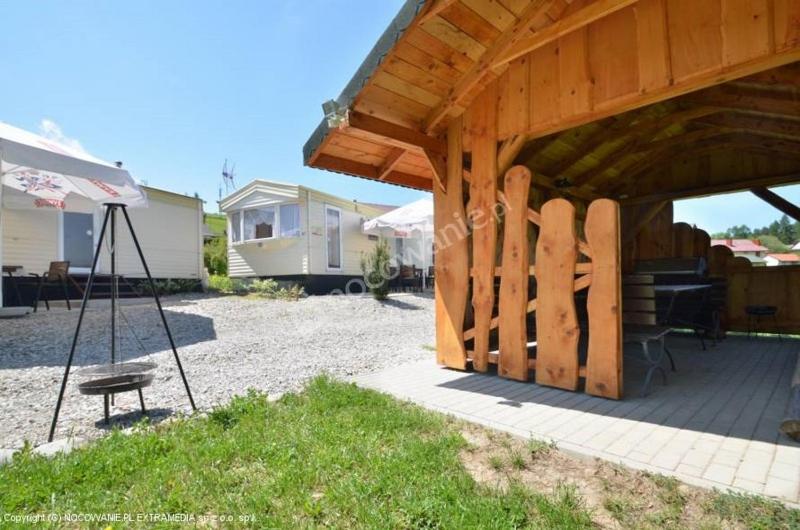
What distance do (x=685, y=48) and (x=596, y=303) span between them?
1961 mm

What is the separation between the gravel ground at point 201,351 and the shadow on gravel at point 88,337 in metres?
0.01

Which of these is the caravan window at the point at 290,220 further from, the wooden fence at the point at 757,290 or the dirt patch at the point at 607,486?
the dirt patch at the point at 607,486

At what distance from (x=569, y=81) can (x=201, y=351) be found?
5.51 meters

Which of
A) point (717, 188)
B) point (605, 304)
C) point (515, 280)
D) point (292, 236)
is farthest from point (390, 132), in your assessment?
point (292, 236)

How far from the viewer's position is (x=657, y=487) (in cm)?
187

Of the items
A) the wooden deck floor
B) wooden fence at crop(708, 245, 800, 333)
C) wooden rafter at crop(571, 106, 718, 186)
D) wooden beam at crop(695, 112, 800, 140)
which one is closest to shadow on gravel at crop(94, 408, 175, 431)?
the wooden deck floor

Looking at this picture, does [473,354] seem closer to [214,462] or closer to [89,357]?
[214,462]

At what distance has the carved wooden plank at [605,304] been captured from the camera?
312cm

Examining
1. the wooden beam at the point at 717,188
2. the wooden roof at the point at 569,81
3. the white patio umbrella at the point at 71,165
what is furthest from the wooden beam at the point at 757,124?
the white patio umbrella at the point at 71,165

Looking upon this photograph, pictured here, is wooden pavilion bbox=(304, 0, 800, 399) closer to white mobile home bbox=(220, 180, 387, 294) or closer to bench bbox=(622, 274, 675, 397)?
bench bbox=(622, 274, 675, 397)

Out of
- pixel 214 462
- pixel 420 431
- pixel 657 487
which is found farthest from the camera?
pixel 420 431

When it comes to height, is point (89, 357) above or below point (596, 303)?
below

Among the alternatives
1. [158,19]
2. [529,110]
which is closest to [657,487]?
[529,110]

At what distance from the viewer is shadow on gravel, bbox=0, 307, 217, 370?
191 inches
